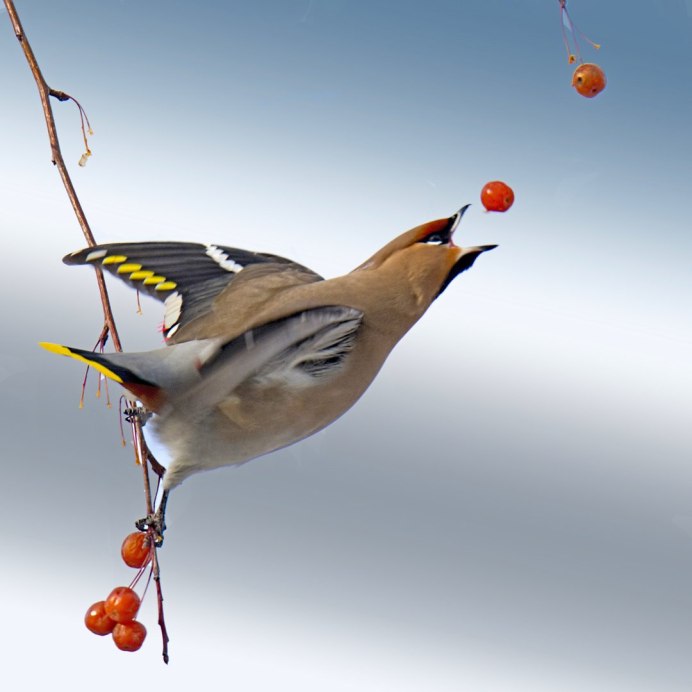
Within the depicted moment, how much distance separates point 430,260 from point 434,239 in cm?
2

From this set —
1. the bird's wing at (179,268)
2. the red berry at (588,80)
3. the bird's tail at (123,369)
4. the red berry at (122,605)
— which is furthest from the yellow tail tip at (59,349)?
the red berry at (588,80)

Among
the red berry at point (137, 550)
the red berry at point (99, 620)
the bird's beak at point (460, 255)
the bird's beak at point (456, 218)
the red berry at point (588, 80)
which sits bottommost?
the red berry at point (99, 620)

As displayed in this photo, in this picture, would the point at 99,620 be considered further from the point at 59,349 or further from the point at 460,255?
the point at 460,255

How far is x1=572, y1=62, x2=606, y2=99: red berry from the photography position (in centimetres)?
120

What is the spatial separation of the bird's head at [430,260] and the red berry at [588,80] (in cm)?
21

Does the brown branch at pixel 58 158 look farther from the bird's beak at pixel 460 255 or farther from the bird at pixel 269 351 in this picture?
the bird's beak at pixel 460 255

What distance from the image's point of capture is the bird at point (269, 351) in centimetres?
97

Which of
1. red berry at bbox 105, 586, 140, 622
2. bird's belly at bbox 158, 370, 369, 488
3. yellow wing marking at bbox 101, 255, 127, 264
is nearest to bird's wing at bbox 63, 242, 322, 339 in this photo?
yellow wing marking at bbox 101, 255, 127, 264

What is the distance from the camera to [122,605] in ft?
3.79

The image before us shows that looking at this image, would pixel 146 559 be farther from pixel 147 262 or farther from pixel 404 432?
pixel 404 432

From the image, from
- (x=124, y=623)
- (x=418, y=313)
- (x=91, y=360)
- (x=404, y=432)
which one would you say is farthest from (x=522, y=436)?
(x=91, y=360)

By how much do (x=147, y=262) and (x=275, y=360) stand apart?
0.94 ft

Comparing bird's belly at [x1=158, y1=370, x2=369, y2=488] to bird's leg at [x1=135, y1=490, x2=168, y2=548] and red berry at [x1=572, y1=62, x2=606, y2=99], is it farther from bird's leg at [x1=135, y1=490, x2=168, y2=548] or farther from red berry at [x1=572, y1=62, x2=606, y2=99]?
red berry at [x1=572, y1=62, x2=606, y2=99]

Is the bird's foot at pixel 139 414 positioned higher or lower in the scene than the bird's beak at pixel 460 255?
lower
